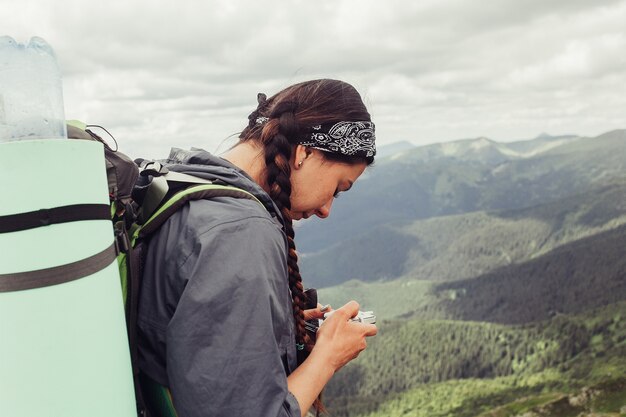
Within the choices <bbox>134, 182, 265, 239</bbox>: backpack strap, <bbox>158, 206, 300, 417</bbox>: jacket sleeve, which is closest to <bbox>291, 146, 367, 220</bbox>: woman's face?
<bbox>134, 182, 265, 239</bbox>: backpack strap

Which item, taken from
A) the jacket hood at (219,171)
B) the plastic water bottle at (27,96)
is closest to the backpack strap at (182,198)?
the jacket hood at (219,171)

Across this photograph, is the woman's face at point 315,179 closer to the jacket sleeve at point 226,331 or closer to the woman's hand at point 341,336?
the woman's hand at point 341,336

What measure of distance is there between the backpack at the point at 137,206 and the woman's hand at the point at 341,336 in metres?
1.07

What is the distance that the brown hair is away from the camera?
4.22m

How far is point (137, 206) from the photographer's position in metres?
3.59

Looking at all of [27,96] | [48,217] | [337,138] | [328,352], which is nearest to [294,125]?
[337,138]

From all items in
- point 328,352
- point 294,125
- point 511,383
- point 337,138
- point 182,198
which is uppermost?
point 294,125

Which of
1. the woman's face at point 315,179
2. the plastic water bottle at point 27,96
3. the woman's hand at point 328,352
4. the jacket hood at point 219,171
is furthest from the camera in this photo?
the woman's face at point 315,179

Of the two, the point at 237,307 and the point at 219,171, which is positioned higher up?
the point at 219,171

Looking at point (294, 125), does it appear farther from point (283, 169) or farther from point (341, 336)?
point (341, 336)

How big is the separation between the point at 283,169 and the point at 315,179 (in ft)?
1.14

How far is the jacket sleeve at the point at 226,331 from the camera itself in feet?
9.79

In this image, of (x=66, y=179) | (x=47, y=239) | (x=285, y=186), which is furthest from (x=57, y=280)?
(x=285, y=186)

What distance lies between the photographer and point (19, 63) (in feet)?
9.31
